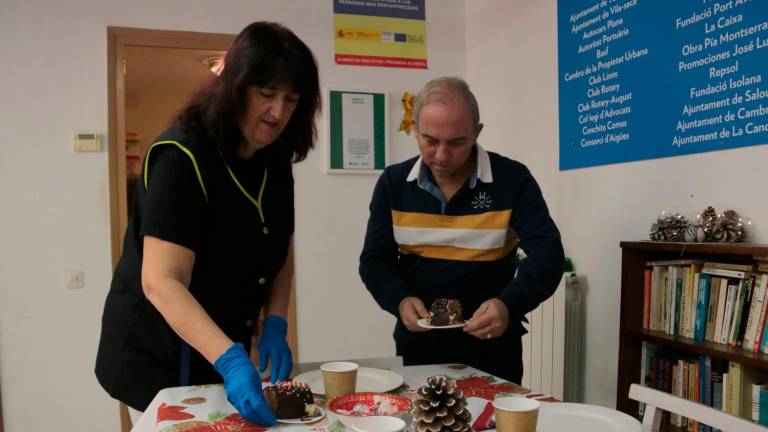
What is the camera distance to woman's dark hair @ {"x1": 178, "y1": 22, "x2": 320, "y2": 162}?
4.02 feet

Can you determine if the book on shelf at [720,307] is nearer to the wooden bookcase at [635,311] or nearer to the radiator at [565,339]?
the wooden bookcase at [635,311]

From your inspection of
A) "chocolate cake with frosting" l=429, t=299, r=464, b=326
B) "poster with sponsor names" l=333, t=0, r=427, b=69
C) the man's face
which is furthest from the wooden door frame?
"chocolate cake with frosting" l=429, t=299, r=464, b=326

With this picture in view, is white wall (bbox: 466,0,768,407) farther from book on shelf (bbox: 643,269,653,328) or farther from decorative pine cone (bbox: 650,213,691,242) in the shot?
book on shelf (bbox: 643,269,653,328)

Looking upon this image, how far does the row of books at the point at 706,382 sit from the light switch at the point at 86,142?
2600mm

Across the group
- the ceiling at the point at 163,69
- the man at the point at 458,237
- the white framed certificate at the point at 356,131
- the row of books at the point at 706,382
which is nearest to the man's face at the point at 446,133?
the man at the point at 458,237

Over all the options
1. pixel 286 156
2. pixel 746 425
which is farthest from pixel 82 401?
pixel 746 425

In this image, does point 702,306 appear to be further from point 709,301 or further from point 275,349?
point 275,349

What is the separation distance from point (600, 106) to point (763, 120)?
0.70 metres

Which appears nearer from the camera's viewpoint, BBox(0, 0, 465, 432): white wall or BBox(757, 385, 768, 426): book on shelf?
BBox(757, 385, 768, 426): book on shelf

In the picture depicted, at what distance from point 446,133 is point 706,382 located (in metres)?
1.13

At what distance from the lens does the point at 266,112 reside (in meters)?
1.28

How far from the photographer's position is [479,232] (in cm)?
161

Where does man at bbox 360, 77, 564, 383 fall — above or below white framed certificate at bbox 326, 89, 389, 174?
below

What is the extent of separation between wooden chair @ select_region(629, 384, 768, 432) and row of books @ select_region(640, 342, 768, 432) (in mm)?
736
